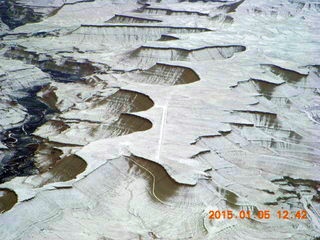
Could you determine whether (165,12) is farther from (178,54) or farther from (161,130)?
(161,130)

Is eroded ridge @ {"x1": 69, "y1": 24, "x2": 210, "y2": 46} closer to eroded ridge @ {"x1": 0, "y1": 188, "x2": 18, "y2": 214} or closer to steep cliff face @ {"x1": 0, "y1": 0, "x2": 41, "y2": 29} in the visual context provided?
steep cliff face @ {"x1": 0, "y1": 0, "x2": 41, "y2": 29}

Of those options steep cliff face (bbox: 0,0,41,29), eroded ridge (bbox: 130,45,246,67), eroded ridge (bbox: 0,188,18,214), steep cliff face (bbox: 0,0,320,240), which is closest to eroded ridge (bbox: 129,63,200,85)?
steep cliff face (bbox: 0,0,320,240)

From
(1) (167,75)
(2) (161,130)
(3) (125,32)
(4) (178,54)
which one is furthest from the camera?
(3) (125,32)

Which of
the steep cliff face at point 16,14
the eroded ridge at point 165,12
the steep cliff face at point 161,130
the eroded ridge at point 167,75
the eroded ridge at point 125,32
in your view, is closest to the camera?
the steep cliff face at point 161,130

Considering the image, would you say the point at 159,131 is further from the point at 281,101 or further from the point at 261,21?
the point at 261,21
